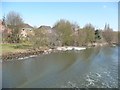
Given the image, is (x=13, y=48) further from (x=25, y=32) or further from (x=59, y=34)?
(x=25, y=32)

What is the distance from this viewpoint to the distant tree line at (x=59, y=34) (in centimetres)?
3872

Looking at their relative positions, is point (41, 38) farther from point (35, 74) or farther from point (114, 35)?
point (114, 35)

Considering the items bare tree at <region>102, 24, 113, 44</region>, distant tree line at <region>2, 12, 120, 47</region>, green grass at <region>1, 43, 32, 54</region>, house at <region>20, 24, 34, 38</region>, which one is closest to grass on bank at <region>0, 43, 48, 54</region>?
green grass at <region>1, 43, 32, 54</region>

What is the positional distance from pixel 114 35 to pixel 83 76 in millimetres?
60643

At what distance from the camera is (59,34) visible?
4691 centimetres

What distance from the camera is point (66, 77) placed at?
16.7 meters

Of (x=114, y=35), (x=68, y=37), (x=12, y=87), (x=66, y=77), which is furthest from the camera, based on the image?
(x=114, y=35)

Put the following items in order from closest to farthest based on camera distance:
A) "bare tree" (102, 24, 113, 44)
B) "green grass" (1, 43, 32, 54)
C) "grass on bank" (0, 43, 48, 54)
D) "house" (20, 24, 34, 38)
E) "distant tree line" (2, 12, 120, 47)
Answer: "grass on bank" (0, 43, 48, 54) < "green grass" (1, 43, 32, 54) < "distant tree line" (2, 12, 120, 47) < "house" (20, 24, 34, 38) < "bare tree" (102, 24, 113, 44)

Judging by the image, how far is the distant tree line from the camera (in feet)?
127

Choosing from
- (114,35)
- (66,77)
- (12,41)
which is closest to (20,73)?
(66,77)

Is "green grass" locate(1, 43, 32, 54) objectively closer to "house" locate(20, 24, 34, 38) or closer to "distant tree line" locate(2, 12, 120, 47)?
"distant tree line" locate(2, 12, 120, 47)

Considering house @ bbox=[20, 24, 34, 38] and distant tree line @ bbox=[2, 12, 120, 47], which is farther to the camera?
house @ bbox=[20, 24, 34, 38]

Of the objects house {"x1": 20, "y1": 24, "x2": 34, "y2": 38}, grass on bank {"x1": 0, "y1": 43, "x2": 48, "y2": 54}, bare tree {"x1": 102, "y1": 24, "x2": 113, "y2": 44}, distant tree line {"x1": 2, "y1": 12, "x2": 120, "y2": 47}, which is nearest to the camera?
grass on bank {"x1": 0, "y1": 43, "x2": 48, "y2": 54}

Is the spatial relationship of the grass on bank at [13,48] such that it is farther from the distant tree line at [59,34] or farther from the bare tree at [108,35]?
the bare tree at [108,35]
